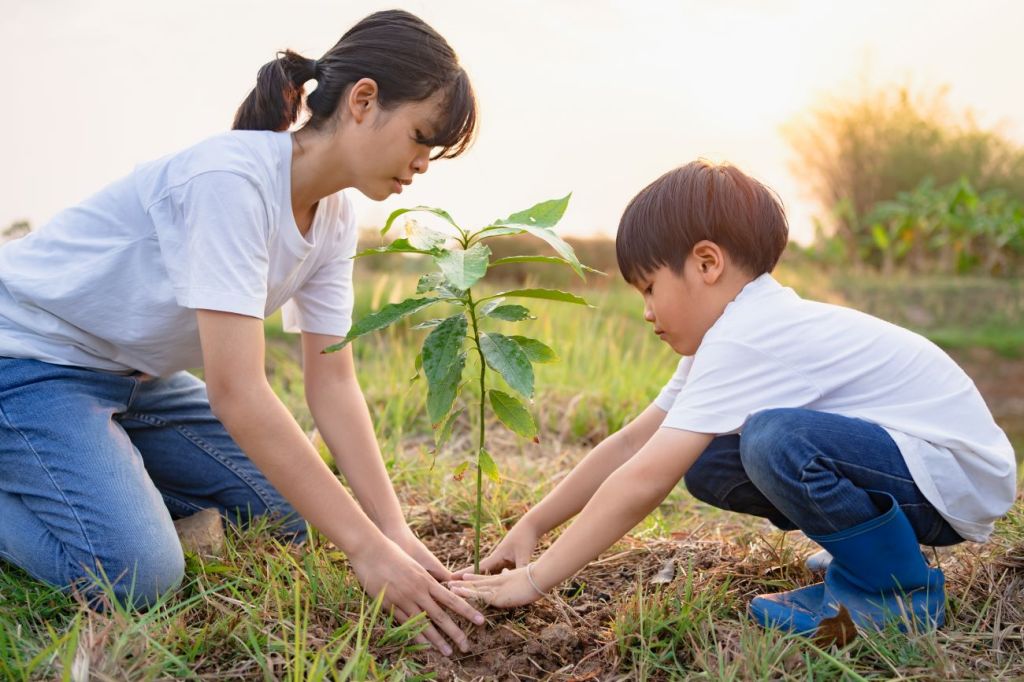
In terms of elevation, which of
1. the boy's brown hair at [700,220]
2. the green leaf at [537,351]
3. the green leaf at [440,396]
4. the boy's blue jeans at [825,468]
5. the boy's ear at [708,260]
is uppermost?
the boy's brown hair at [700,220]

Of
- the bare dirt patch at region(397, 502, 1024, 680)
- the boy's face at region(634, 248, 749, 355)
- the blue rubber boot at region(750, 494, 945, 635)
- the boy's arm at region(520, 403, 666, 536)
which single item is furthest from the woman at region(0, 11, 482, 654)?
the blue rubber boot at region(750, 494, 945, 635)

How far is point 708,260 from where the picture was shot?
1530 mm

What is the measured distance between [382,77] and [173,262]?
1.72 ft

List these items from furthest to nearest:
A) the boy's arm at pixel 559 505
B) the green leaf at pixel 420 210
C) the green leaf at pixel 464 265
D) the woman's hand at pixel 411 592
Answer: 1. the boy's arm at pixel 559 505
2. the woman's hand at pixel 411 592
3. the green leaf at pixel 420 210
4. the green leaf at pixel 464 265

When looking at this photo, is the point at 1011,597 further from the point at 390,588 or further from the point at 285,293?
the point at 285,293

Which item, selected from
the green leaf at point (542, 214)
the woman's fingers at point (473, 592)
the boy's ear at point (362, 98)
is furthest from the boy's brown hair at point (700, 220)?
the woman's fingers at point (473, 592)

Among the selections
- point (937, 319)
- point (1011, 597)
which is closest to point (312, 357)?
point (1011, 597)

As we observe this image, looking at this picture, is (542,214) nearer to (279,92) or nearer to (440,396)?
(440,396)

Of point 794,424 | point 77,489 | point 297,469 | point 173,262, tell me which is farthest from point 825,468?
point 77,489

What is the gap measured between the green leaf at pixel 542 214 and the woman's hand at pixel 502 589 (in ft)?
1.98

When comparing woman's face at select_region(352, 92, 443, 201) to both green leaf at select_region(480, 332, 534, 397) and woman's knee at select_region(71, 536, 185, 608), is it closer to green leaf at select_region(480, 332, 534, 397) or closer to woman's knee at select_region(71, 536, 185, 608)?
A: green leaf at select_region(480, 332, 534, 397)

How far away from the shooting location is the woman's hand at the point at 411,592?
1.47 meters

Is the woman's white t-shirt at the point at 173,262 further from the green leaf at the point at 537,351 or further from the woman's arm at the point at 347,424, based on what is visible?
the green leaf at the point at 537,351

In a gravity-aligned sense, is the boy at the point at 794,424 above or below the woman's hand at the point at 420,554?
above
